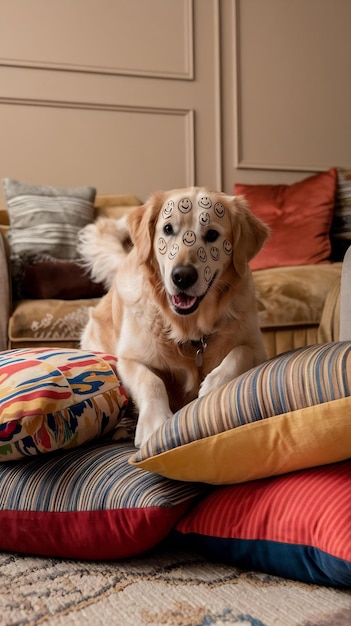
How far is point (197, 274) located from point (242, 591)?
739mm

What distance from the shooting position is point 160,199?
1779mm

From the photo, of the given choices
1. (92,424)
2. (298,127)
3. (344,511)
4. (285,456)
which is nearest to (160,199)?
(92,424)

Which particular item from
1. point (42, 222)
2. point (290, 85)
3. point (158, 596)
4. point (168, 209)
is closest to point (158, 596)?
point (158, 596)

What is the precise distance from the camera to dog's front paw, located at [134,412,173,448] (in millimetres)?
1534

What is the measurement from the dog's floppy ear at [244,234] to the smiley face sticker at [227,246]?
0.01 m

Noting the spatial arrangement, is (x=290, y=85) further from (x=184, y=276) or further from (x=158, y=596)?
(x=158, y=596)

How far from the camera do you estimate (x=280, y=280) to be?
2953 millimetres

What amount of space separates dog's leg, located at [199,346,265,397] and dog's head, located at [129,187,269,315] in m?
0.16

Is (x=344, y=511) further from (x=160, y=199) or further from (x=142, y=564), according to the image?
(x=160, y=199)

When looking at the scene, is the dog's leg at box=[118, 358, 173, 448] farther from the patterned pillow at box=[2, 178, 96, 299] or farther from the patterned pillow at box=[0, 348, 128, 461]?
the patterned pillow at box=[2, 178, 96, 299]

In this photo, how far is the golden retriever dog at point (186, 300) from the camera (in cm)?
163

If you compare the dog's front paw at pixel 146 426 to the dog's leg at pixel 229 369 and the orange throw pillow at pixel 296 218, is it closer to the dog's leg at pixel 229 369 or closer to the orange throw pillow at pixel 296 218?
the dog's leg at pixel 229 369

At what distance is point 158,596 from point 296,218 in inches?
109

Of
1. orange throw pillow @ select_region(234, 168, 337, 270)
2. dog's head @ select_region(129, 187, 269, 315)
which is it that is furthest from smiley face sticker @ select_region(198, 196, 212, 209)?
orange throw pillow @ select_region(234, 168, 337, 270)
